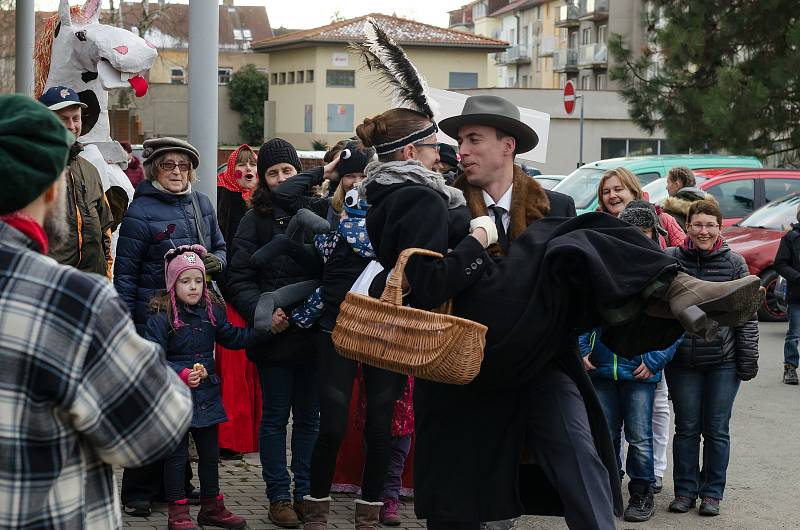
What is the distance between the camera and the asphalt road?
698cm

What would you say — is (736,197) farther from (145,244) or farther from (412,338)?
(412,338)

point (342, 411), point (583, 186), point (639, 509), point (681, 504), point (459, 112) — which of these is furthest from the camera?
point (583, 186)

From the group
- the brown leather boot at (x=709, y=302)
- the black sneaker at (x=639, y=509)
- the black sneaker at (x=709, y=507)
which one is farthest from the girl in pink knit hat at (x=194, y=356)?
the brown leather boot at (x=709, y=302)

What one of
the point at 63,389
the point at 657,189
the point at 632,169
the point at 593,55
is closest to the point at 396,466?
the point at 63,389

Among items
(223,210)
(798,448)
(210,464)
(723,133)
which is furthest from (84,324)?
(723,133)

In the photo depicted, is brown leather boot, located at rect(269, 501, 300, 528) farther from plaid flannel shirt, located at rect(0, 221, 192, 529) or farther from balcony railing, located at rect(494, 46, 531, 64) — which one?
balcony railing, located at rect(494, 46, 531, 64)

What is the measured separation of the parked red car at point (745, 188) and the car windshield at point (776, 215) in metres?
0.59

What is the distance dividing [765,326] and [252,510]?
1063cm

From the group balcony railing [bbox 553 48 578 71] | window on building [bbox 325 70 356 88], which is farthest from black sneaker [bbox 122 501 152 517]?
balcony railing [bbox 553 48 578 71]

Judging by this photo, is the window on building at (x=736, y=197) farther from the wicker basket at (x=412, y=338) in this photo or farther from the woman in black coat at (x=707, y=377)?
the wicker basket at (x=412, y=338)

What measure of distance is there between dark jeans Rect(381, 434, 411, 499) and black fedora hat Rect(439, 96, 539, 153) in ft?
7.50

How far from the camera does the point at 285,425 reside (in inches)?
263

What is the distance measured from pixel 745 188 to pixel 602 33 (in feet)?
215

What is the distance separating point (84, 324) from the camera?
2.56 metres
